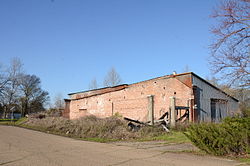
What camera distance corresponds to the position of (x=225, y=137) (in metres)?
7.90

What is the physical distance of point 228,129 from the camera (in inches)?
309

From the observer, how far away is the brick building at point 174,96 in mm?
19312

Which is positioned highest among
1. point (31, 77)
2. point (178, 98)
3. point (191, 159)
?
point (31, 77)

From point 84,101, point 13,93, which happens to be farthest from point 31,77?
point 84,101

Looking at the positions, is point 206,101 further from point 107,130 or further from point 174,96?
point 107,130

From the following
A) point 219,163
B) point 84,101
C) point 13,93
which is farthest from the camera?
point 13,93

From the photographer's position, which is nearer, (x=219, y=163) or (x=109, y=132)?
(x=219, y=163)

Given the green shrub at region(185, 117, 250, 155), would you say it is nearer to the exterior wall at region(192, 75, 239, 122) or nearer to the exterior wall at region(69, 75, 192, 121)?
the exterior wall at region(69, 75, 192, 121)

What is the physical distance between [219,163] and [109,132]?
852cm

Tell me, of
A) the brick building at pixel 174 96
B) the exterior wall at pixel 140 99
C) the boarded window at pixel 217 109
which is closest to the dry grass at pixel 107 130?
the brick building at pixel 174 96

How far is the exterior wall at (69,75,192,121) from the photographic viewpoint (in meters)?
20.3

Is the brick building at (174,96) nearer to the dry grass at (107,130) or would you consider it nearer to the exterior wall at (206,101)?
the exterior wall at (206,101)

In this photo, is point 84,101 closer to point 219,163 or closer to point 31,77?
point 219,163

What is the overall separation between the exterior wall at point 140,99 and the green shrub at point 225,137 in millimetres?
11080
